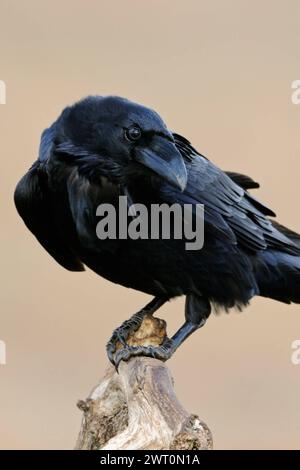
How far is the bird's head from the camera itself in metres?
5.52

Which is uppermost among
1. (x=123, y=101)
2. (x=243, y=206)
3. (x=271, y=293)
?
(x=123, y=101)

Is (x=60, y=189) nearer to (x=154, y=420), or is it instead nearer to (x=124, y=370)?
(x=124, y=370)

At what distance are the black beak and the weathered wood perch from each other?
0.68m

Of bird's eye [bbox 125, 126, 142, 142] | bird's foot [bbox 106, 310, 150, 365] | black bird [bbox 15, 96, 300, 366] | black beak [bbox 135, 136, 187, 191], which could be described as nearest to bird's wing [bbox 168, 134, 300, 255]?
black bird [bbox 15, 96, 300, 366]

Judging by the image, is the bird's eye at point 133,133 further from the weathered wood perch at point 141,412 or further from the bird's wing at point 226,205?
the weathered wood perch at point 141,412

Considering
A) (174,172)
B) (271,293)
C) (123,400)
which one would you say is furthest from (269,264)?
(123,400)

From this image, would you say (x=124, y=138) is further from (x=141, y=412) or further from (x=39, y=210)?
(x=141, y=412)

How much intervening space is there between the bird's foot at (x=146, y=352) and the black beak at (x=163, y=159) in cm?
74

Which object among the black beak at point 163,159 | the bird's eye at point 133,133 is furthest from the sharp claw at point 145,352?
the bird's eye at point 133,133

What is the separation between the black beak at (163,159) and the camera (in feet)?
18.1

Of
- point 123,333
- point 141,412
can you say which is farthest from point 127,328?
point 141,412

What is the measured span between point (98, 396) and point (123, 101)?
4.31 ft

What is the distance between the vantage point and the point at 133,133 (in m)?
5.54

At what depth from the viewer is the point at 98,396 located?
5289 mm
